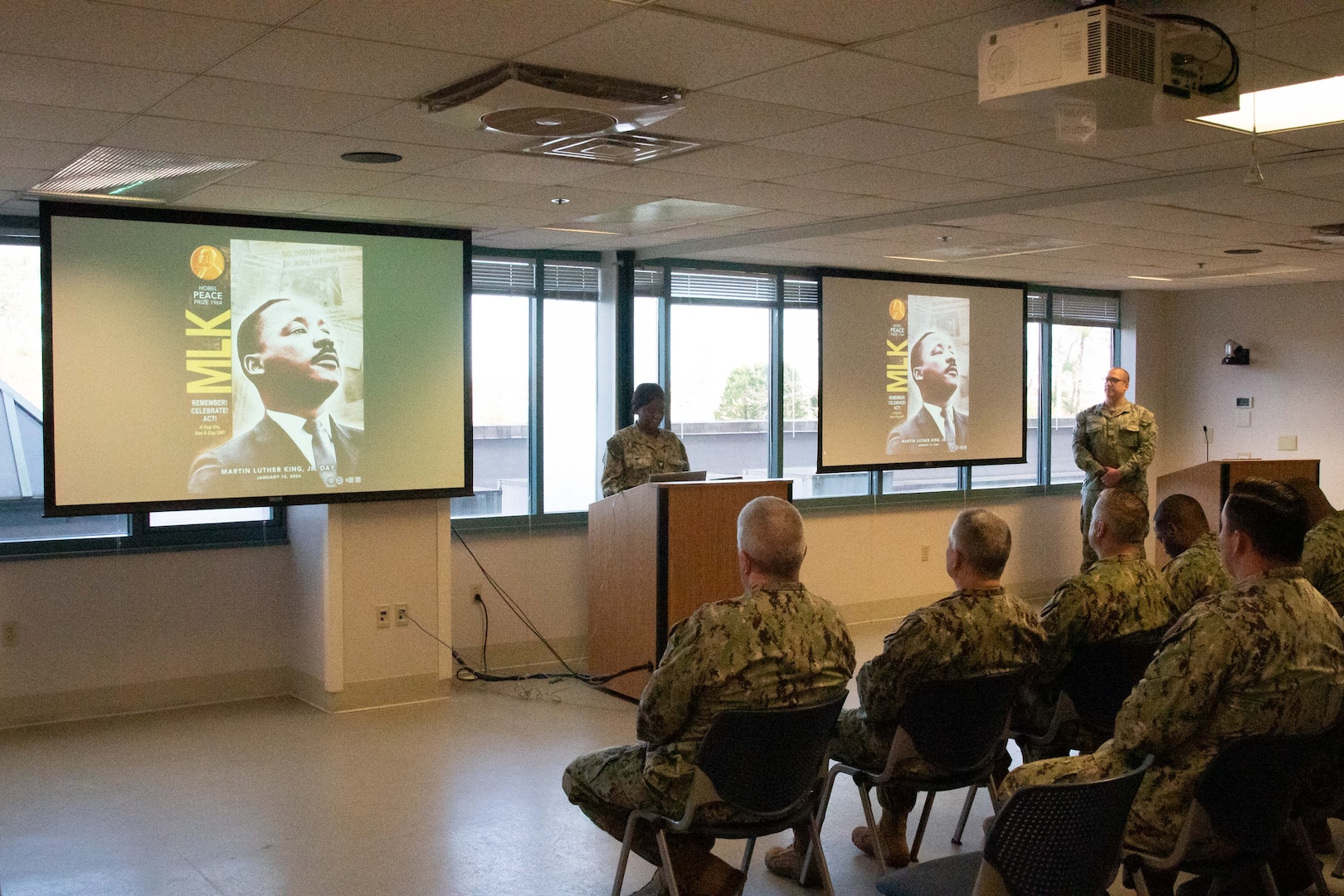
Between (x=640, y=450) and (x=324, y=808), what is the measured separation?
2857mm

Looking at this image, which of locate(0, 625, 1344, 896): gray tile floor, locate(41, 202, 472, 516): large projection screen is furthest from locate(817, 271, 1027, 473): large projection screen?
locate(0, 625, 1344, 896): gray tile floor

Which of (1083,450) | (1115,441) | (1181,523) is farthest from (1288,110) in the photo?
(1083,450)

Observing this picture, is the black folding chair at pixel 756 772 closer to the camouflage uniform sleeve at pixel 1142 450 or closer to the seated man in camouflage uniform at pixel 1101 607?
the seated man in camouflage uniform at pixel 1101 607

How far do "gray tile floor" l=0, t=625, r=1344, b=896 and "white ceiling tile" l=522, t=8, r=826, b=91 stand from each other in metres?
2.59

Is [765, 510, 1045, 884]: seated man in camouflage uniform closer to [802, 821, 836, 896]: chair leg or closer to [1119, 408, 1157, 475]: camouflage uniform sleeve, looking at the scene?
[802, 821, 836, 896]: chair leg

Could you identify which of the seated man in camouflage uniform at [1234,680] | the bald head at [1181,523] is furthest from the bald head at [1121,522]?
the seated man in camouflage uniform at [1234,680]

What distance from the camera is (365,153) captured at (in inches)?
176

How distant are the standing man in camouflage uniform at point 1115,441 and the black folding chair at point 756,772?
20.0 ft

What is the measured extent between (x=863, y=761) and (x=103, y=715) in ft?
14.0

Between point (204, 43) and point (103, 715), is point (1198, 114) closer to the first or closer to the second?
point (204, 43)

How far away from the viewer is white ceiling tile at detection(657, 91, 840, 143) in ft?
12.2

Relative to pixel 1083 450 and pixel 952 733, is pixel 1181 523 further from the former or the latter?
pixel 1083 450

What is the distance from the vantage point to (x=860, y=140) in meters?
4.25

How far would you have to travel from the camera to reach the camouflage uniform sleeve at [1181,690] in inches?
107
